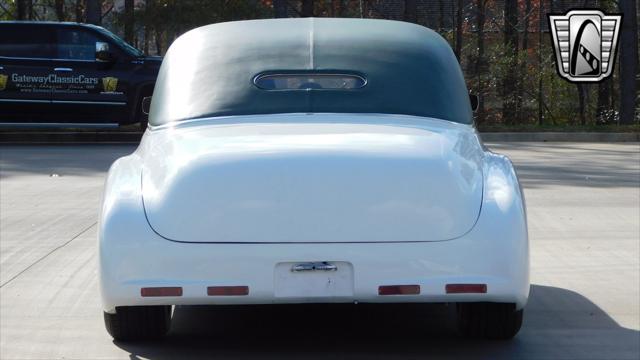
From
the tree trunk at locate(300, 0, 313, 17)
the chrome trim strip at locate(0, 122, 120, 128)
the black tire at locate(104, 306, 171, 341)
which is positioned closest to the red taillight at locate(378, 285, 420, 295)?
the black tire at locate(104, 306, 171, 341)

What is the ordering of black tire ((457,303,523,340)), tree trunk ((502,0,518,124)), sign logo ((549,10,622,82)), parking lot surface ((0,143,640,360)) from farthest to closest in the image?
1. tree trunk ((502,0,518,124))
2. sign logo ((549,10,622,82))
3. parking lot surface ((0,143,640,360))
4. black tire ((457,303,523,340))

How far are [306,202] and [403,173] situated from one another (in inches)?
17.6

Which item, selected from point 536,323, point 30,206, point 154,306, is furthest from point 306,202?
point 30,206

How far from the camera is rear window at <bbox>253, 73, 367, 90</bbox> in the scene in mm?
6292

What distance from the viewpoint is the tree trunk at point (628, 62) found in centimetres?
2458

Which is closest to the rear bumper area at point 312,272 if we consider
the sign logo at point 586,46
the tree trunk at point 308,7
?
the sign logo at point 586,46

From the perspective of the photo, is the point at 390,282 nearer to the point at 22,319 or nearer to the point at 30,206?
the point at 22,319

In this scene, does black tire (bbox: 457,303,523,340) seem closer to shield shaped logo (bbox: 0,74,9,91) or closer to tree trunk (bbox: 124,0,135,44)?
shield shaped logo (bbox: 0,74,9,91)

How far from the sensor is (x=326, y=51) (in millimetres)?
6469

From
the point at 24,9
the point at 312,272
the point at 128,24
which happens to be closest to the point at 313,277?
the point at 312,272

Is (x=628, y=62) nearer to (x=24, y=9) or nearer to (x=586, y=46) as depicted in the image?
(x=586, y=46)

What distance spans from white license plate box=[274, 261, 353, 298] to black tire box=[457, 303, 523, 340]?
940mm

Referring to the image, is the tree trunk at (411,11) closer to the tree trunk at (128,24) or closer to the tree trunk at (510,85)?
the tree trunk at (510,85)

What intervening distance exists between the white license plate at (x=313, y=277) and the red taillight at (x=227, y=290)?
0.14 metres
